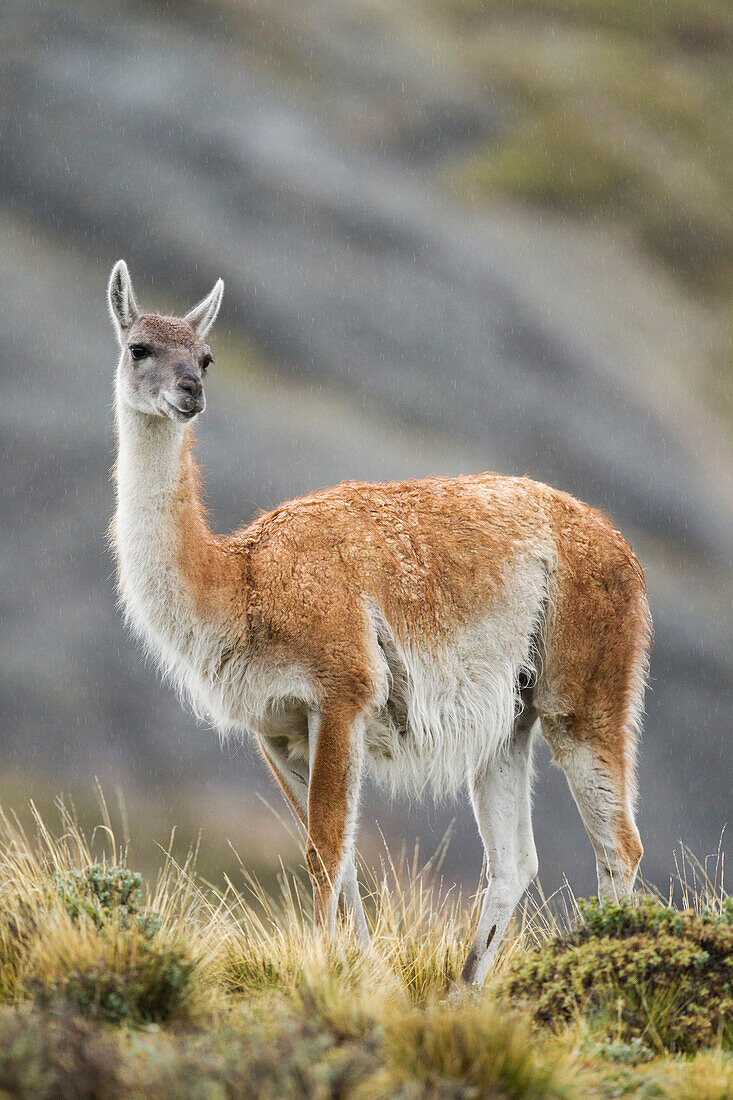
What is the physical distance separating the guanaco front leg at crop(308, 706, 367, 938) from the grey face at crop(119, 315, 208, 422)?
1633mm

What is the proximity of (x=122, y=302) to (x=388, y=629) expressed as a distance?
2188mm

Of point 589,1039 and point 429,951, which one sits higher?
point 589,1039

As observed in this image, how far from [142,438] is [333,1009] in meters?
3.05

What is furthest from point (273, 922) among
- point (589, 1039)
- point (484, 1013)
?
point (484, 1013)

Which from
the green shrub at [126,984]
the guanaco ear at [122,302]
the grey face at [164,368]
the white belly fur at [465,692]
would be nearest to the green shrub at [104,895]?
the green shrub at [126,984]

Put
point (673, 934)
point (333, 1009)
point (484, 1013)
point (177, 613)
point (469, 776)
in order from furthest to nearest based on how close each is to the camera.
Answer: point (469, 776) < point (177, 613) < point (673, 934) < point (333, 1009) < point (484, 1013)

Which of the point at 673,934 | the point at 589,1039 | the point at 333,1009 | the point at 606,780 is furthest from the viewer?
the point at 606,780

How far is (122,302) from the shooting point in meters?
5.66

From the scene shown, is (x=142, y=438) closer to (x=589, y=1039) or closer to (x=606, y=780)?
(x=606, y=780)

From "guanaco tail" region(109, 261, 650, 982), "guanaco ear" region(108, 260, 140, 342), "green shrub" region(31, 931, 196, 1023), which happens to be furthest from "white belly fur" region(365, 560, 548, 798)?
"guanaco ear" region(108, 260, 140, 342)

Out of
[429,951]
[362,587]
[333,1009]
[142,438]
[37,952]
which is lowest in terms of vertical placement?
[429,951]

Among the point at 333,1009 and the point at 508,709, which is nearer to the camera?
the point at 333,1009

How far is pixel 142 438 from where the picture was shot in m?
5.38

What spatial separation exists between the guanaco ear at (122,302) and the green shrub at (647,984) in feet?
12.0
